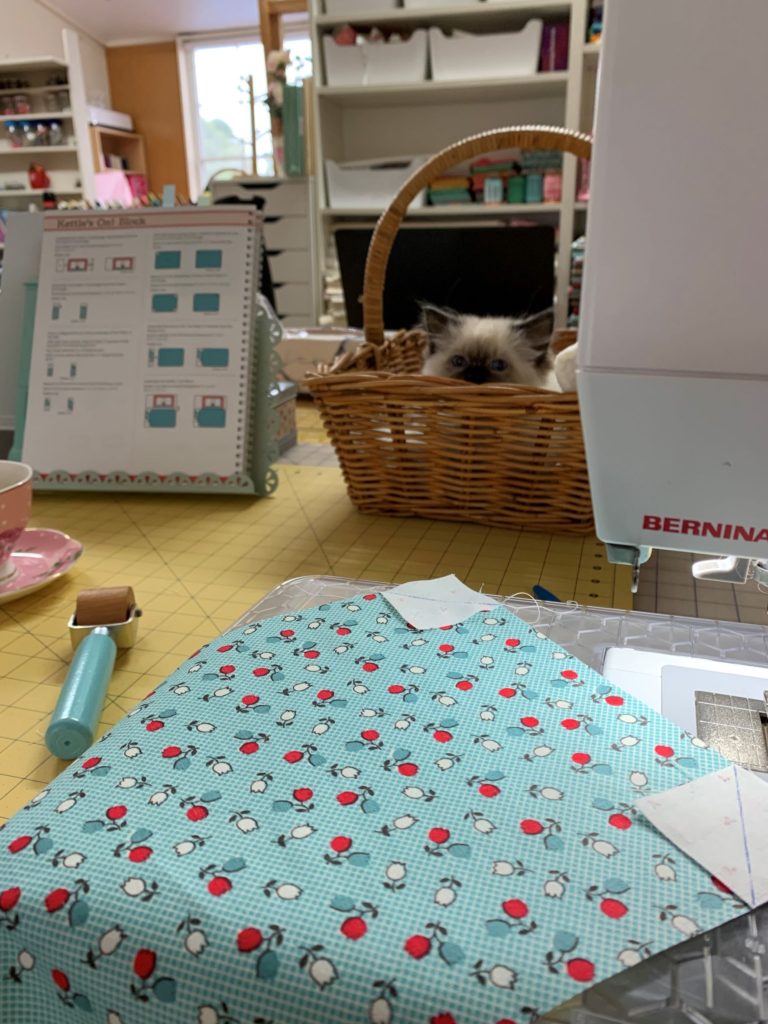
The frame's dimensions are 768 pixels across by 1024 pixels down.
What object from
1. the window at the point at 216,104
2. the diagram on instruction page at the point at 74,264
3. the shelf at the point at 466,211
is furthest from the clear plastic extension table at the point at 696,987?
the window at the point at 216,104

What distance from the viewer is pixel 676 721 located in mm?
430

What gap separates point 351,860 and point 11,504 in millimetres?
559

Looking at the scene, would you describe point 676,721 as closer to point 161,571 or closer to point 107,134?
point 161,571

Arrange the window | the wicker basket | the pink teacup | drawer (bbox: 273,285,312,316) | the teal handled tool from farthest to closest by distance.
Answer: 1. the window
2. drawer (bbox: 273,285,312,316)
3. the wicker basket
4. the pink teacup
5. the teal handled tool

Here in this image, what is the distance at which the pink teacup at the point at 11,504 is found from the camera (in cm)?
72

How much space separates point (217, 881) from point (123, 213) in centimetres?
107

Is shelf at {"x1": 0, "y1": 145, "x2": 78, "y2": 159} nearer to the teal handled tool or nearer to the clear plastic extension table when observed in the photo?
the teal handled tool

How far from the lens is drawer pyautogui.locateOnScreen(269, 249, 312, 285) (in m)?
2.30

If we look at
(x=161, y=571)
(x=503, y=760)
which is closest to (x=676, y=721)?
(x=503, y=760)

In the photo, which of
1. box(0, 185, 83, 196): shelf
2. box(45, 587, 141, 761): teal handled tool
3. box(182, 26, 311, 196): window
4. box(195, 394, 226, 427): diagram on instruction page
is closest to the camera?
box(45, 587, 141, 761): teal handled tool

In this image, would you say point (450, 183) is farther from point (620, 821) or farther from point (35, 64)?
point (35, 64)

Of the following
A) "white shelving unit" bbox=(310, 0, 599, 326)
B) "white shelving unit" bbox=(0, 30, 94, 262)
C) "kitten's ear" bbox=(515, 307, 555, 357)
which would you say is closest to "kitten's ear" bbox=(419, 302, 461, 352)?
"kitten's ear" bbox=(515, 307, 555, 357)

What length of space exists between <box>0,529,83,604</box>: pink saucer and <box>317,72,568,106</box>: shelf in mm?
1826

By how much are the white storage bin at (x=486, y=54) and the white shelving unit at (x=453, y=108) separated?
0.03m
